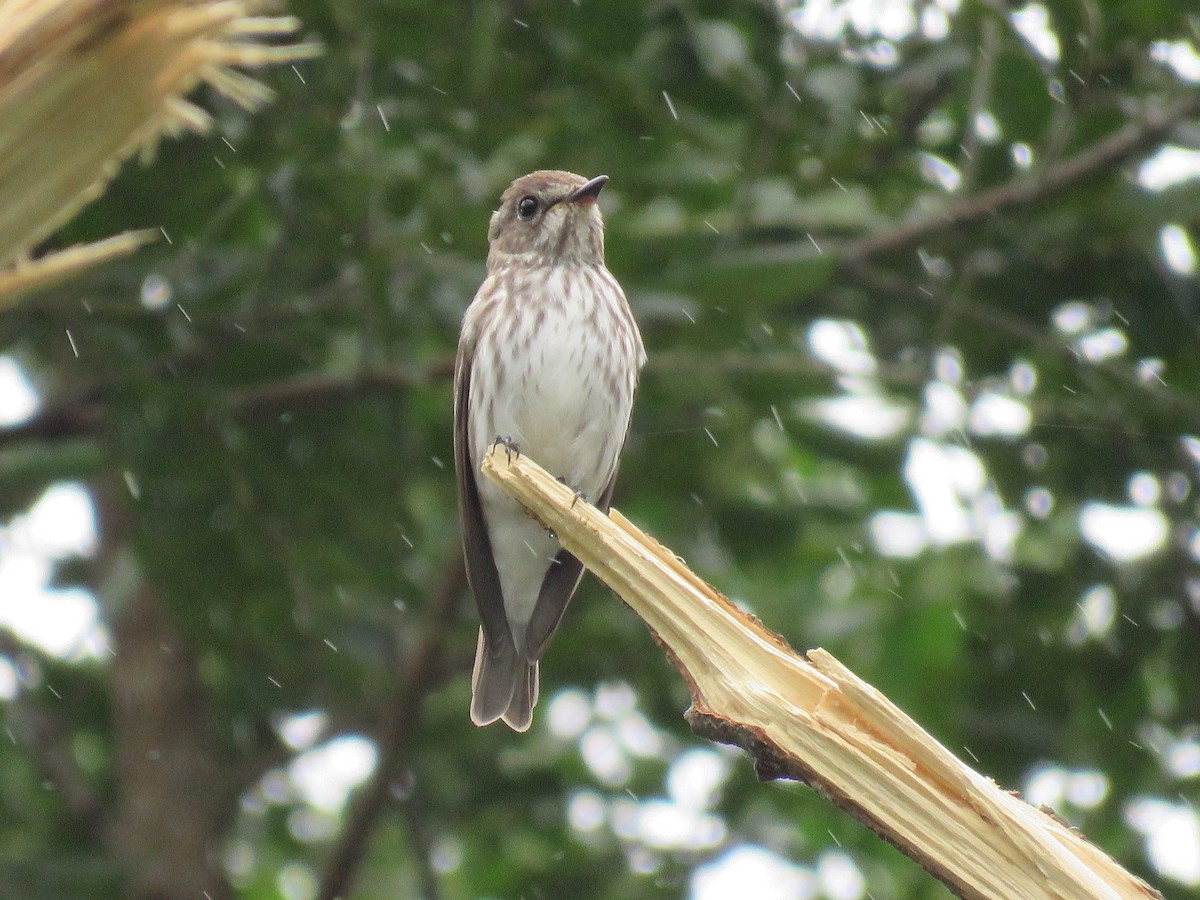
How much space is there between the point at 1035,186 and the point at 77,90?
3679 mm

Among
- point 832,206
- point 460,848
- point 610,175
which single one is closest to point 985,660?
point 832,206

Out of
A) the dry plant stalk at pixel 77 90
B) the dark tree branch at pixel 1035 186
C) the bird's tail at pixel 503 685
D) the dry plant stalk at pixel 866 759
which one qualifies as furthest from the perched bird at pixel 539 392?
the dry plant stalk at pixel 77 90

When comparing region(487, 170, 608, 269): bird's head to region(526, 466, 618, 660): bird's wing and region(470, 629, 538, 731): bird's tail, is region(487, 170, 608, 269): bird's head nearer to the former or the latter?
region(526, 466, 618, 660): bird's wing

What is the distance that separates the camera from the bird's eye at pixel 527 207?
5371 millimetres

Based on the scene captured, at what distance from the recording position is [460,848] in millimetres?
7500

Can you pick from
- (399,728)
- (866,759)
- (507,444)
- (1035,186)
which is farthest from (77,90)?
(399,728)

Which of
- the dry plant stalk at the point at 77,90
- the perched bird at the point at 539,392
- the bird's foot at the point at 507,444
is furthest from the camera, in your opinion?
the perched bird at the point at 539,392

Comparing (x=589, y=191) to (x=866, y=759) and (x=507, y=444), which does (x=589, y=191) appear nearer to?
(x=507, y=444)

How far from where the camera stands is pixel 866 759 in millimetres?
2262

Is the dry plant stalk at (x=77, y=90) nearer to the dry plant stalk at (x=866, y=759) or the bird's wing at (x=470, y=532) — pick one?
the dry plant stalk at (x=866, y=759)

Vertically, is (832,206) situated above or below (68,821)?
above

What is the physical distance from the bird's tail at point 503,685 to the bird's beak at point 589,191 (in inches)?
53.7

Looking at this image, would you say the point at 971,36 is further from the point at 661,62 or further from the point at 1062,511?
the point at 1062,511

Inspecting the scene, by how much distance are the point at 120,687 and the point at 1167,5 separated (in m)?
4.84
